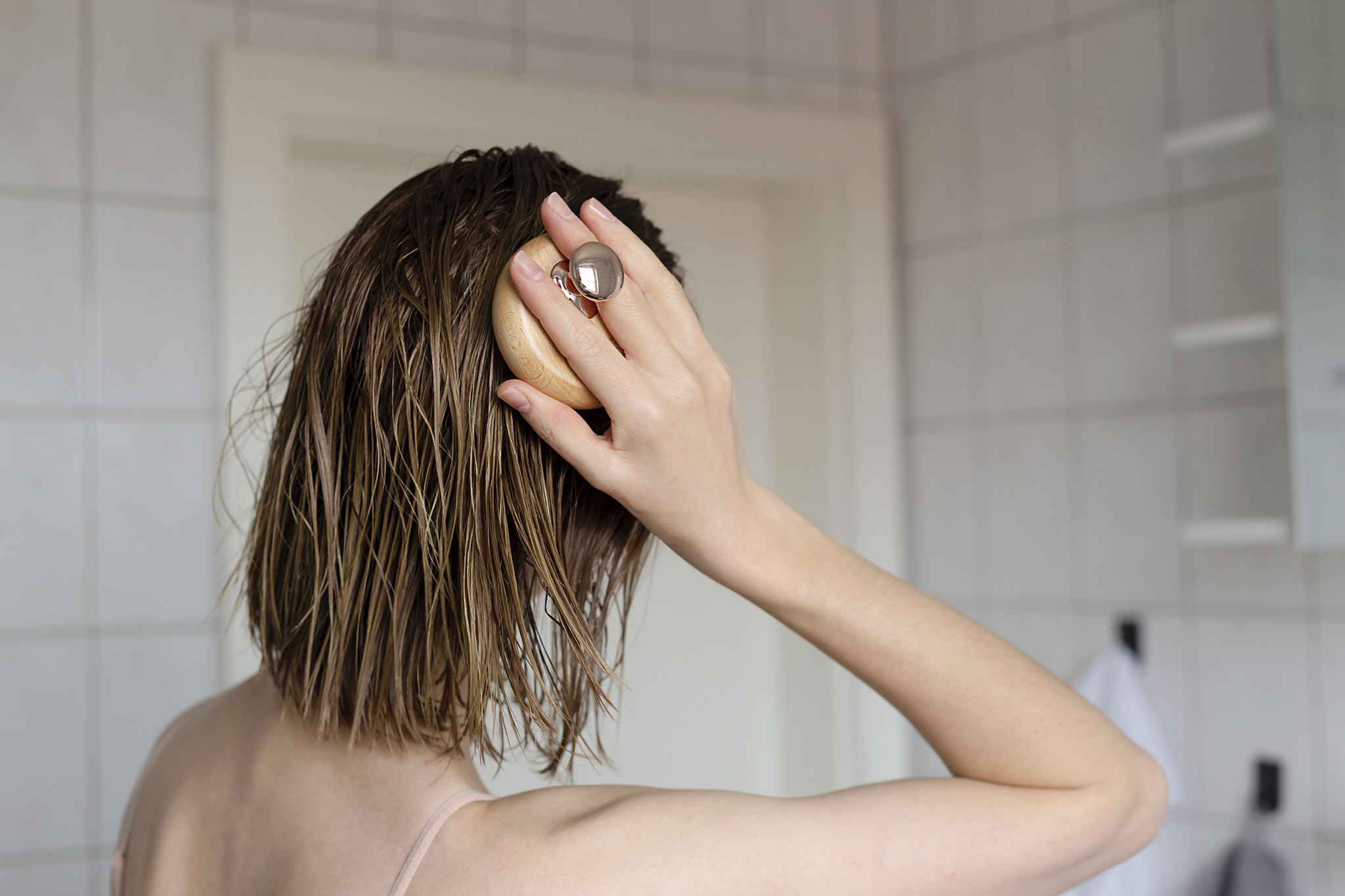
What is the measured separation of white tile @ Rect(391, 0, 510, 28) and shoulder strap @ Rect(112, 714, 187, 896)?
1.42 meters

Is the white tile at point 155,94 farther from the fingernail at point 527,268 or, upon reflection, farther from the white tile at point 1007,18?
the fingernail at point 527,268

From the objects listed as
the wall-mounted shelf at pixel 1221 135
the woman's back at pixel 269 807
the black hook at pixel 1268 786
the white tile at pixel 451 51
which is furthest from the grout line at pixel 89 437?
the black hook at pixel 1268 786

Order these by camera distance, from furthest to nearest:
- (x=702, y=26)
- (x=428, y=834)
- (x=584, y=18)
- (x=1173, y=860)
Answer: (x=702, y=26) → (x=584, y=18) → (x=1173, y=860) → (x=428, y=834)

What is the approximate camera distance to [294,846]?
0.59 m

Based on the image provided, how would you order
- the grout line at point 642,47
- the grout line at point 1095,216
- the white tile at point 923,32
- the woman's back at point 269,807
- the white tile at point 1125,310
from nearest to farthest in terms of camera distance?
the woman's back at point 269,807 < the grout line at point 1095,216 < the white tile at point 1125,310 < the grout line at point 642,47 < the white tile at point 923,32

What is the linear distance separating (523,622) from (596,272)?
18 cm

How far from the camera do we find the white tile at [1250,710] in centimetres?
161

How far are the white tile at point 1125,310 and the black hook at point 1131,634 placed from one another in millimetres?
354

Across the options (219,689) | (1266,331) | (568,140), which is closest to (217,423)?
(219,689)

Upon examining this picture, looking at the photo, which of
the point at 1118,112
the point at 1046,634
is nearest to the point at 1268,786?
the point at 1046,634

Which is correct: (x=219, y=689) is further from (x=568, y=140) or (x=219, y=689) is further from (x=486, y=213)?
(x=486, y=213)

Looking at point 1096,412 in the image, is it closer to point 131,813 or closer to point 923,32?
point 923,32

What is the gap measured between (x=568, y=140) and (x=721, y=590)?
0.91m

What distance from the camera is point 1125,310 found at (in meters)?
1.85
